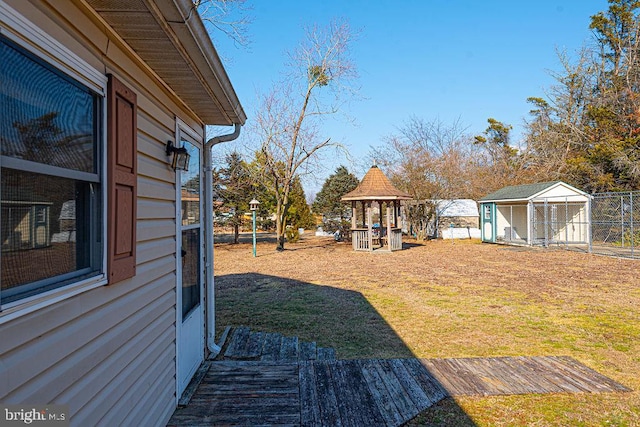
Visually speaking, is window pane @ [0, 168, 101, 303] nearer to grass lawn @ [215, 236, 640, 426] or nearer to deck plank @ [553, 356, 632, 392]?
grass lawn @ [215, 236, 640, 426]

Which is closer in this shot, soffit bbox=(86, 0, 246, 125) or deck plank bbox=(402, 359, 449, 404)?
soffit bbox=(86, 0, 246, 125)

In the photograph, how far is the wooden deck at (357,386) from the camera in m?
2.73

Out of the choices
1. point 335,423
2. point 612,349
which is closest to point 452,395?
point 335,423

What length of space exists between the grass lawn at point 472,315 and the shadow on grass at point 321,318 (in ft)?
0.05

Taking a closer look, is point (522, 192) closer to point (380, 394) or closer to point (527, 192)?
point (527, 192)

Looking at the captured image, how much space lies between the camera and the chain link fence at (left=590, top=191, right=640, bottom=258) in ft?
46.5

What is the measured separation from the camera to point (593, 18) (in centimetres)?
1916

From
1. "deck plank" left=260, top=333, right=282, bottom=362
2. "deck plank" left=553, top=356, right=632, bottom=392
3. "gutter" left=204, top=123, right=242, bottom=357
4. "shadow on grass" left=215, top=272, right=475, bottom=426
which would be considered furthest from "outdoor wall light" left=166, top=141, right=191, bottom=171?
"deck plank" left=553, top=356, right=632, bottom=392

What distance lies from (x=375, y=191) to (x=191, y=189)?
40.1 ft

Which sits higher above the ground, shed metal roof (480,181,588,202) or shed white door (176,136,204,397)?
shed metal roof (480,181,588,202)

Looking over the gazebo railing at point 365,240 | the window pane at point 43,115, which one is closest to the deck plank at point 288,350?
the window pane at point 43,115

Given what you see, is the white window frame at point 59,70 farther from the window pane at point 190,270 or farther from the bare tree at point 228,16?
the bare tree at point 228,16

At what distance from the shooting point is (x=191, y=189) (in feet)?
11.1

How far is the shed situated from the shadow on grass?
11531 mm
